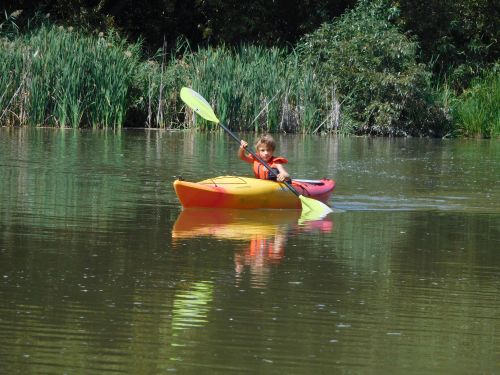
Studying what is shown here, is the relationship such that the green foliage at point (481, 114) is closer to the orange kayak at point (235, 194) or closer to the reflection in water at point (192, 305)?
the orange kayak at point (235, 194)

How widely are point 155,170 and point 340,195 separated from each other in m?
2.96

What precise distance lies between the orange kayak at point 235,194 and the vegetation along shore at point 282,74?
11.8 metres

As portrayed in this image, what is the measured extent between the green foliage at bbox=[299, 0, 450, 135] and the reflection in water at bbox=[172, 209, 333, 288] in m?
14.5

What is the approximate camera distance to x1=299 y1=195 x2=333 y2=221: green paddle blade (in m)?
11.0

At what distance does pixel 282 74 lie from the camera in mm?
25656

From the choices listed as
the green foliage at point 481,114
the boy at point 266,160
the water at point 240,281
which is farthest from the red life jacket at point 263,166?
the green foliage at point 481,114

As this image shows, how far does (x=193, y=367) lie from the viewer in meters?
5.21

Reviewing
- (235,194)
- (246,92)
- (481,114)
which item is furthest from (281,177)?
(481,114)

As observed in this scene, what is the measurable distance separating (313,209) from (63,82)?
12.4 meters

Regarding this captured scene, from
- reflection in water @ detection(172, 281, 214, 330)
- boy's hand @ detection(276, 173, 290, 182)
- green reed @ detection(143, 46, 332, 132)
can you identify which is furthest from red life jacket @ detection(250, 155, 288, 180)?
green reed @ detection(143, 46, 332, 132)

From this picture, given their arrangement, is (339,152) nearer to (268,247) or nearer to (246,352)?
(268,247)

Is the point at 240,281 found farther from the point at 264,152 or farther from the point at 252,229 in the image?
the point at 264,152

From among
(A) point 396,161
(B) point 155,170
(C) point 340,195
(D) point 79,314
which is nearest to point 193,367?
(D) point 79,314

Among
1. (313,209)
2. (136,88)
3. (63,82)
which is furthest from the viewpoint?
(136,88)
